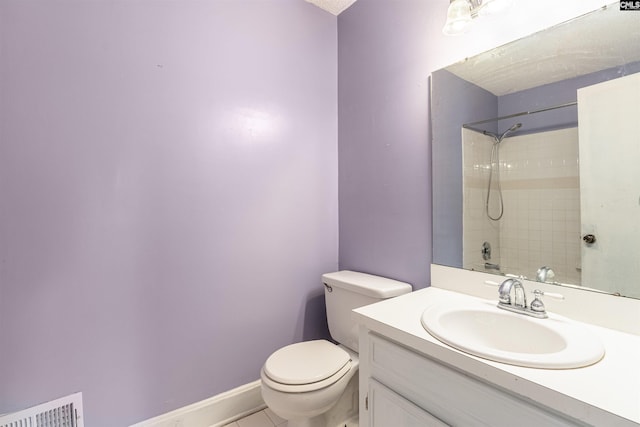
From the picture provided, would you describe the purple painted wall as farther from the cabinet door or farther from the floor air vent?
the floor air vent

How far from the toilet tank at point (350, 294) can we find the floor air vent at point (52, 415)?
1151mm

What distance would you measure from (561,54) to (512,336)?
990 millimetres

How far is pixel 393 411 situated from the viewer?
844 mm

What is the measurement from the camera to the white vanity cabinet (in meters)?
0.61

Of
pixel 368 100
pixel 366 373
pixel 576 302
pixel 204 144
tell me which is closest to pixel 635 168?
pixel 576 302

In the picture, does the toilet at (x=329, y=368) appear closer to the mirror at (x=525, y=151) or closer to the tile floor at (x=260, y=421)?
the tile floor at (x=260, y=421)

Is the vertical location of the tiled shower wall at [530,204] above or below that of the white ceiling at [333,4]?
below

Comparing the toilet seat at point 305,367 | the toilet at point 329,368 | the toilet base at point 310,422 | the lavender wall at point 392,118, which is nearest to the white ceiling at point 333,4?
the lavender wall at point 392,118

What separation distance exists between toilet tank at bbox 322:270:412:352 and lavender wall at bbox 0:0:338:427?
217 millimetres

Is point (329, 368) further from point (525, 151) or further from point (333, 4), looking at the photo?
point (333, 4)

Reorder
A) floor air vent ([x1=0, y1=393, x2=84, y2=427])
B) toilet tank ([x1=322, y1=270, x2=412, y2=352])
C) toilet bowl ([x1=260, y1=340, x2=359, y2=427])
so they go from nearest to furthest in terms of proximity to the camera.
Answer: floor air vent ([x1=0, y1=393, x2=84, y2=427])
toilet bowl ([x1=260, y1=340, x2=359, y2=427])
toilet tank ([x1=322, y1=270, x2=412, y2=352])

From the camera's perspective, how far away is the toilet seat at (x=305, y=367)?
43.9 inches

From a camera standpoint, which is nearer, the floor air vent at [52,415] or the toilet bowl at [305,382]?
the floor air vent at [52,415]

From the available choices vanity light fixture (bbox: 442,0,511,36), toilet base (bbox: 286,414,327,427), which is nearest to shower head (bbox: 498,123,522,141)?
vanity light fixture (bbox: 442,0,511,36)
